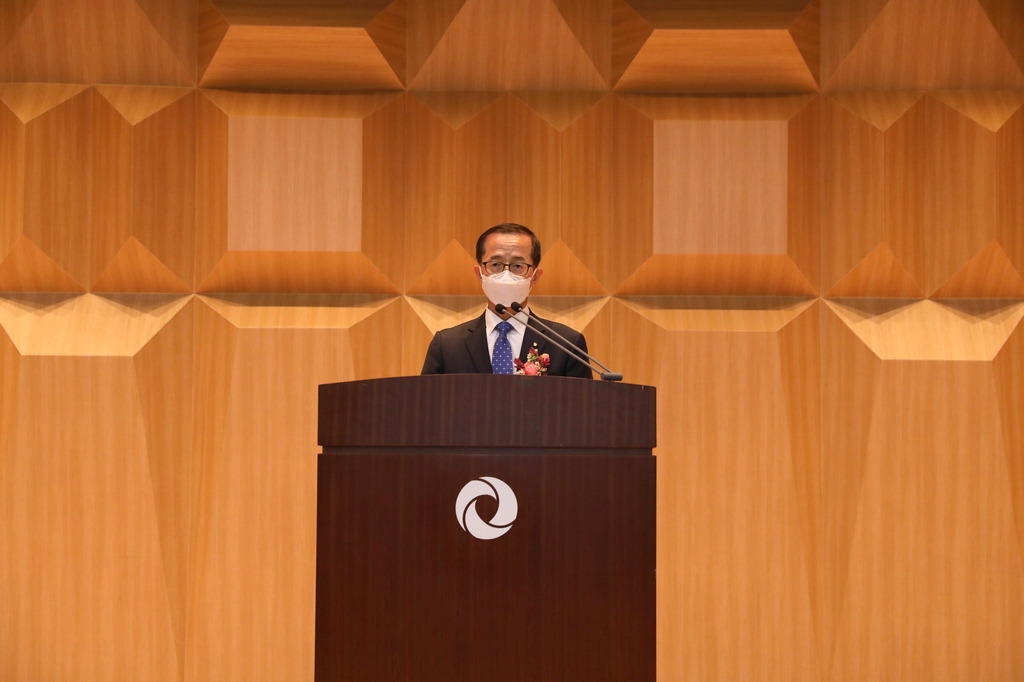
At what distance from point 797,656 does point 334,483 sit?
2.39 m

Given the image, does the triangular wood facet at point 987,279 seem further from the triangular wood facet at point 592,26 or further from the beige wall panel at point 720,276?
the triangular wood facet at point 592,26

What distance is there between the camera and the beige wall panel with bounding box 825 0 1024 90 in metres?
3.59

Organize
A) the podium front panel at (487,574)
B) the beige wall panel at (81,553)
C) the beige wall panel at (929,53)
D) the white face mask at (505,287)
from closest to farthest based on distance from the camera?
the podium front panel at (487,574)
the white face mask at (505,287)
the beige wall panel at (81,553)
the beige wall panel at (929,53)

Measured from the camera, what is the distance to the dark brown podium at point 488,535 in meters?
1.73

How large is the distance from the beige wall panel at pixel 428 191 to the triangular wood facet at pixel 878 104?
1512mm

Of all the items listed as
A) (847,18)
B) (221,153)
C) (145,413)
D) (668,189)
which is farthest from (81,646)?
(847,18)

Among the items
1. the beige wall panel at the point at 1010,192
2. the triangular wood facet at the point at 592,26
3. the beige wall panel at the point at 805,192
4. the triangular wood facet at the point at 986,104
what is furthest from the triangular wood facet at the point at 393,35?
the beige wall panel at the point at 1010,192

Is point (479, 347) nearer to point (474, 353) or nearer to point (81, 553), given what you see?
point (474, 353)

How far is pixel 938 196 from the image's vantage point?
3.61 m

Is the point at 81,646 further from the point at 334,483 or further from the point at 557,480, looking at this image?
the point at 557,480

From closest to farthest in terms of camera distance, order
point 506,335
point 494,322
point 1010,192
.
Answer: point 506,335, point 494,322, point 1010,192

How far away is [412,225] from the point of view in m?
3.64

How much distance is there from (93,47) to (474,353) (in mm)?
2152

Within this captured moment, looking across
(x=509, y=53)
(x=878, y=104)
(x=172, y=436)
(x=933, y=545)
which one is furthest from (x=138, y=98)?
(x=933, y=545)
